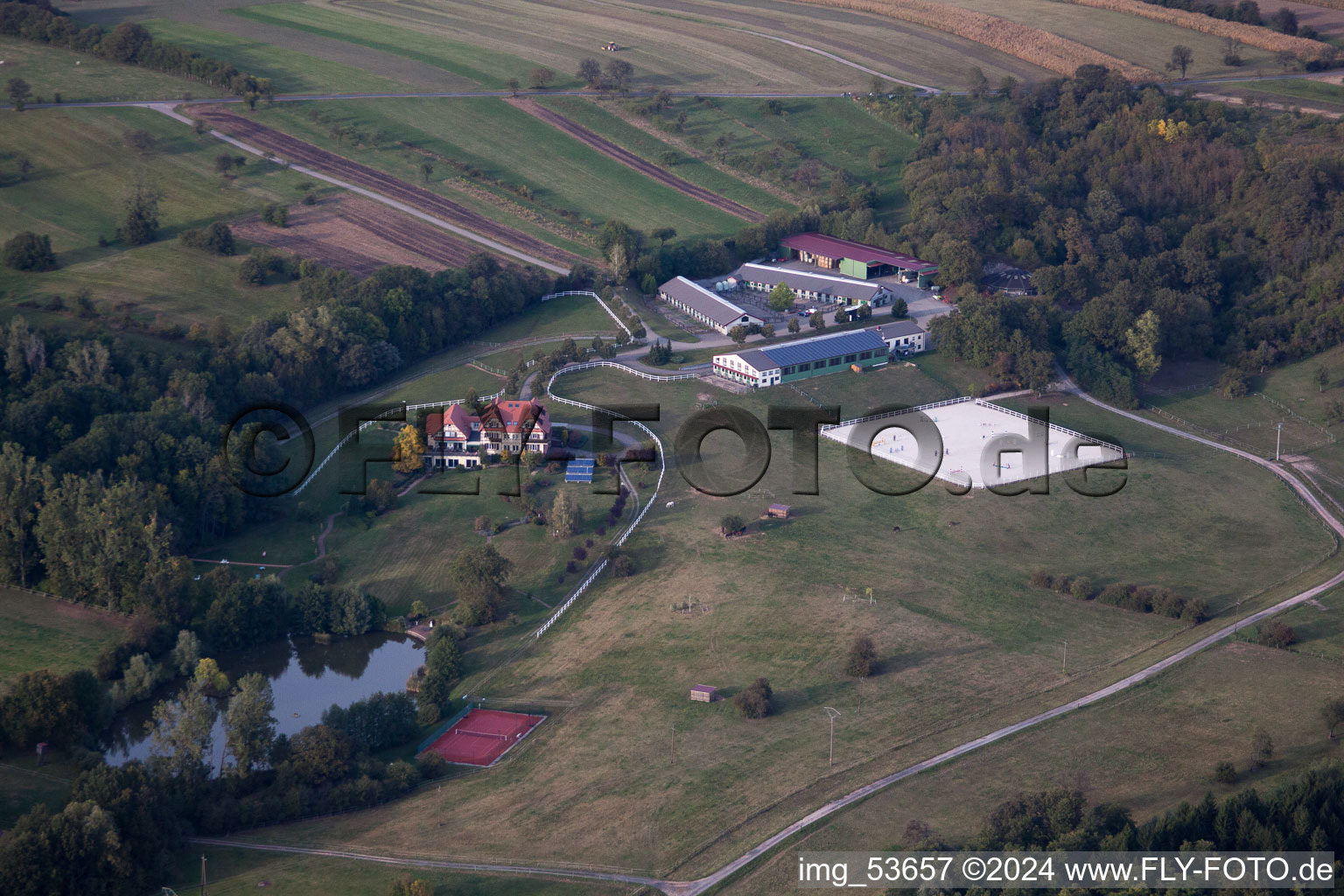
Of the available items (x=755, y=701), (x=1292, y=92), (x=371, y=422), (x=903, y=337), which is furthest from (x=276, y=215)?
(x=1292, y=92)

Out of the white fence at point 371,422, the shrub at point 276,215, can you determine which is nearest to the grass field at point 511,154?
the shrub at point 276,215

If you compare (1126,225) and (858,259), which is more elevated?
(1126,225)

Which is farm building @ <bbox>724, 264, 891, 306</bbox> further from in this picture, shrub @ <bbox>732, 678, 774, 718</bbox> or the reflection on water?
the reflection on water

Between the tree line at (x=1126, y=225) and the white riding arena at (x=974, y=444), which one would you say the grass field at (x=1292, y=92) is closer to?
the tree line at (x=1126, y=225)

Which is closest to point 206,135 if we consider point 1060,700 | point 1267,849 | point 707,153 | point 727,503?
point 707,153

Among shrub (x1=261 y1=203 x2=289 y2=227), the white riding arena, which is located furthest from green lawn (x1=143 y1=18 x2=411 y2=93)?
the white riding arena

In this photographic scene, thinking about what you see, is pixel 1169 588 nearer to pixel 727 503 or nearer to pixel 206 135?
pixel 727 503

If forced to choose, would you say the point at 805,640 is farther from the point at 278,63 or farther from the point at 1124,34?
the point at 1124,34
